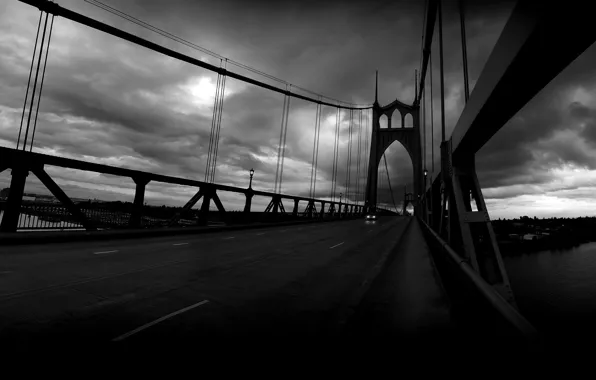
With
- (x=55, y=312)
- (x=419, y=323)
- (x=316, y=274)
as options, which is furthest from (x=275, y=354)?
(x=316, y=274)

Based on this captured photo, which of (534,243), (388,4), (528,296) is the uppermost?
(388,4)

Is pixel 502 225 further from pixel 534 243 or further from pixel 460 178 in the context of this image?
pixel 460 178

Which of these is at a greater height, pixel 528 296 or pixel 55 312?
pixel 55 312

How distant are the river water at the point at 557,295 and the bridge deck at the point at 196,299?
19.6 ft

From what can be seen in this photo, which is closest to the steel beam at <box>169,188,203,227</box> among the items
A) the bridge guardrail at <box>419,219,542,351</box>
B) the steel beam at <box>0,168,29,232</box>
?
the steel beam at <box>0,168,29,232</box>

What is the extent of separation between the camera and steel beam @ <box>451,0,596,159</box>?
250 cm

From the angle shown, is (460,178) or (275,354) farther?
(460,178)

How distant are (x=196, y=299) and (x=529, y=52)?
5702mm

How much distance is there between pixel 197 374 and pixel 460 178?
6.52m

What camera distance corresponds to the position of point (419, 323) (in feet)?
12.9

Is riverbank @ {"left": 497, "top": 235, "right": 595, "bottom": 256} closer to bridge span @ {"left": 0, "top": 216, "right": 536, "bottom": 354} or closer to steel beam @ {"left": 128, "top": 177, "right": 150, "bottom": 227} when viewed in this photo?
bridge span @ {"left": 0, "top": 216, "right": 536, "bottom": 354}

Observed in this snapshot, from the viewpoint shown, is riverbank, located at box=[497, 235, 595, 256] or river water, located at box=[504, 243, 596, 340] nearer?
river water, located at box=[504, 243, 596, 340]

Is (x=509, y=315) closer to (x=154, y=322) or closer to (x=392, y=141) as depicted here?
(x=154, y=322)

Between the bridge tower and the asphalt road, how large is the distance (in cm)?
6366
